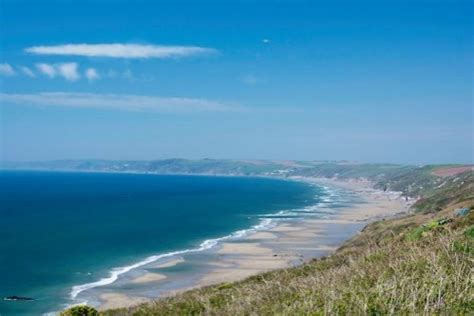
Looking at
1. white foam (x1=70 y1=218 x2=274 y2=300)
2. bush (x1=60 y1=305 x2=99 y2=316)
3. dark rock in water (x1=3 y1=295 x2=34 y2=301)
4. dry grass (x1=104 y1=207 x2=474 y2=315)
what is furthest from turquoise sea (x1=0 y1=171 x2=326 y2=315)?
dry grass (x1=104 y1=207 x2=474 y2=315)

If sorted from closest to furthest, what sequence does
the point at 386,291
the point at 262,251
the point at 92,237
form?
the point at 386,291, the point at 262,251, the point at 92,237

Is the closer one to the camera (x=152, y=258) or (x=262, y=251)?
(x=152, y=258)

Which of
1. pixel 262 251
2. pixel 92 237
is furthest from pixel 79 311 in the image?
pixel 92 237

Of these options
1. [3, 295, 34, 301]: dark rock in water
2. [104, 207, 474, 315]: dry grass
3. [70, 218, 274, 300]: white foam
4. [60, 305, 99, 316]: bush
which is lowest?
[70, 218, 274, 300]: white foam

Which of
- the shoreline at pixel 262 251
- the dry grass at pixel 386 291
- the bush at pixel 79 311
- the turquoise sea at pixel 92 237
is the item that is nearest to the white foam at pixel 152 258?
the turquoise sea at pixel 92 237

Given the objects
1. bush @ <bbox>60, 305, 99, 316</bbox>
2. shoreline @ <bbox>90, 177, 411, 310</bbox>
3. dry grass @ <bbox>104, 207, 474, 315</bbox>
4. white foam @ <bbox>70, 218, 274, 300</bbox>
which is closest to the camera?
dry grass @ <bbox>104, 207, 474, 315</bbox>

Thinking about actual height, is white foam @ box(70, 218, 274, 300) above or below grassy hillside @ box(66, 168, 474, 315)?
below

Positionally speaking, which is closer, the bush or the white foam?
the bush

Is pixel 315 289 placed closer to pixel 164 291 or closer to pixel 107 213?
pixel 164 291

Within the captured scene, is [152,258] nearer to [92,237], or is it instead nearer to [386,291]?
[92,237]

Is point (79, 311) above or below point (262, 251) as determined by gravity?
above

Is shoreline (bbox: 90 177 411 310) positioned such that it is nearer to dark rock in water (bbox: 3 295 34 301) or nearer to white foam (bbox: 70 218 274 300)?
white foam (bbox: 70 218 274 300)
